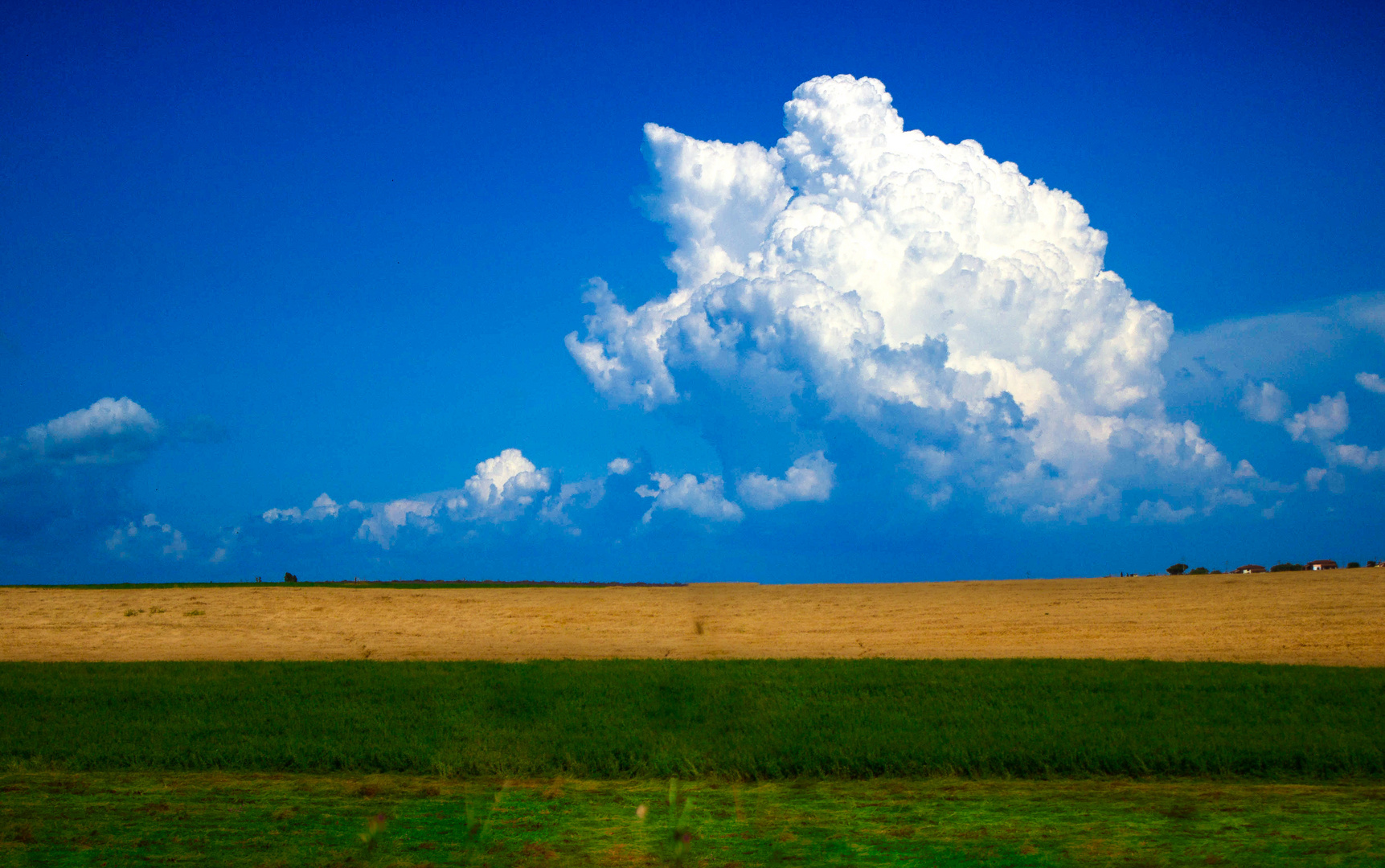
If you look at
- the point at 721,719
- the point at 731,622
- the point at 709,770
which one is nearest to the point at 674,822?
the point at 709,770

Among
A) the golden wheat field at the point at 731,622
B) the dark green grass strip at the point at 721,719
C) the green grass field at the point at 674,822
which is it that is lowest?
the green grass field at the point at 674,822

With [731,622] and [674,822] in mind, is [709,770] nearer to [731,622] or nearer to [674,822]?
[674,822]

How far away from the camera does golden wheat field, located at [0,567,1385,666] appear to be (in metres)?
26.0

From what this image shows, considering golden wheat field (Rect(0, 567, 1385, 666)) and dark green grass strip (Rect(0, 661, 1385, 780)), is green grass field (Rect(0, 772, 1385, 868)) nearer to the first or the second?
dark green grass strip (Rect(0, 661, 1385, 780))

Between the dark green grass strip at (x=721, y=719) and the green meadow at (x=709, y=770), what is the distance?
0.19 feet

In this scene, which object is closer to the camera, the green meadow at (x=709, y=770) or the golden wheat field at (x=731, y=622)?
the green meadow at (x=709, y=770)

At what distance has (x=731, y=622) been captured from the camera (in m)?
33.0

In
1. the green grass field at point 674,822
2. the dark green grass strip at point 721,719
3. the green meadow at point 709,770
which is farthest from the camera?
the dark green grass strip at point 721,719

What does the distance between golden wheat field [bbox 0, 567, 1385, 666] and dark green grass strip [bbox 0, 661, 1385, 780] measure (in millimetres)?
A: 6020

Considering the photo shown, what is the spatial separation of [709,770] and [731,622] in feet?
73.0

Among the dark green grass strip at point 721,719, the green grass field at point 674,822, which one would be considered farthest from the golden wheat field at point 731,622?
the green grass field at point 674,822

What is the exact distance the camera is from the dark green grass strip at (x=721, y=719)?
11.0 m

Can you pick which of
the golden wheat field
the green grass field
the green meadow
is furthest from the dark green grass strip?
the golden wheat field

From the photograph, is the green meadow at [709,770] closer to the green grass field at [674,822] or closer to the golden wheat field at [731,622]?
A: the green grass field at [674,822]
